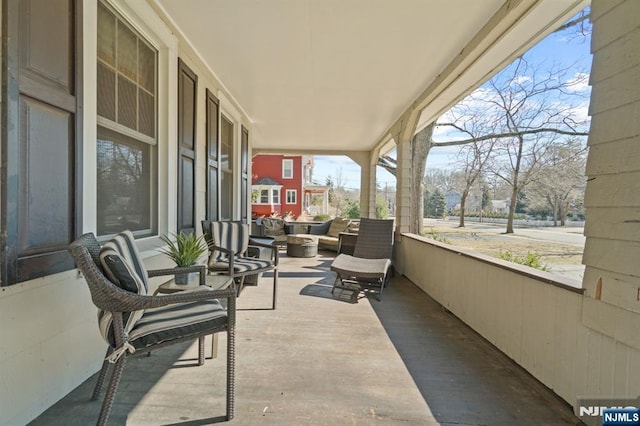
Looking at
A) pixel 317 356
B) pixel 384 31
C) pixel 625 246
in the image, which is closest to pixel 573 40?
pixel 384 31

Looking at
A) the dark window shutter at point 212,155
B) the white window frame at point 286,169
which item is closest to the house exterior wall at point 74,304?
the dark window shutter at point 212,155

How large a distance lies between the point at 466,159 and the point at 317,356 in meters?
4.23

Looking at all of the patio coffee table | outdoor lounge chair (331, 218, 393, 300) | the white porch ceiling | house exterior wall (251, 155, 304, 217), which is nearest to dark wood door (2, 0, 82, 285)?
the white porch ceiling

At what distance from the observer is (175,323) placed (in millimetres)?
1620

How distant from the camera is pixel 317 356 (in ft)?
7.47

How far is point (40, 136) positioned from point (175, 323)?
1110 millimetres

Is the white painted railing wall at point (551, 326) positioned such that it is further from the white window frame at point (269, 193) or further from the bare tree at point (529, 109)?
the white window frame at point (269, 193)

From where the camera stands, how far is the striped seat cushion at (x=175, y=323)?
150cm

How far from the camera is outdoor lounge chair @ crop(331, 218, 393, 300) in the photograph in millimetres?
→ 4035

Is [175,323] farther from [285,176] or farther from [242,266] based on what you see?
[285,176]

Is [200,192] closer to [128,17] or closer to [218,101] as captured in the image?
[218,101]

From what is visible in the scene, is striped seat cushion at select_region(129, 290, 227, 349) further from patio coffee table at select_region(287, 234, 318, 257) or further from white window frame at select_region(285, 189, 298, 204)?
white window frame at select_region(285, 189, 298, 204)

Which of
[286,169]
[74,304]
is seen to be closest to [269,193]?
[286,169]

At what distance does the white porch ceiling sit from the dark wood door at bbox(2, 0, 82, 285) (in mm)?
1214
